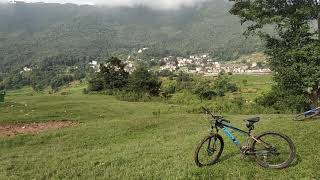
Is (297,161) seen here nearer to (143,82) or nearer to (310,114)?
(310,114)

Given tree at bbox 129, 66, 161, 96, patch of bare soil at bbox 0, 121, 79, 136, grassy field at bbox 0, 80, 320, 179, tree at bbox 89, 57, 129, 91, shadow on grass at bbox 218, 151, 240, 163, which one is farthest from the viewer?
tree at bbox 89, 57, 129, 91

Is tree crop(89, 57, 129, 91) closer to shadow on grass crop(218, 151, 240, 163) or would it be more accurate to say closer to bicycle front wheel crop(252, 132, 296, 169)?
shadow on grass crop(218, 151, 240, 163)

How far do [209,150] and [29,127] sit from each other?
12.5 meters

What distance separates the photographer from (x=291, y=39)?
80.4ft

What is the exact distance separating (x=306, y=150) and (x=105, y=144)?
7.73 meters

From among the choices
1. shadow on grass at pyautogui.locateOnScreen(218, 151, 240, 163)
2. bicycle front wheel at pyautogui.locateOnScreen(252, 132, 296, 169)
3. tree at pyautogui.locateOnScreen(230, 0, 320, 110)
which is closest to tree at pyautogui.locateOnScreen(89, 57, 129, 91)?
tree at pyautogui.locateOnScreen(230, 0, 320, 110)

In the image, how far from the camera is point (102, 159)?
38.4ft

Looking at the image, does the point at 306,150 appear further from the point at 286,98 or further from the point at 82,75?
the point at 82,75

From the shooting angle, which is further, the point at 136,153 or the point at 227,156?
the point at 136,153

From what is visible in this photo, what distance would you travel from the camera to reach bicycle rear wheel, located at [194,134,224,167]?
33.2 feet

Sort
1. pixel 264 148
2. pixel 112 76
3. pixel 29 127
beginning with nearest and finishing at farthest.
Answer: pixel 264 148 < pixel 29 127 < pixel 112 76

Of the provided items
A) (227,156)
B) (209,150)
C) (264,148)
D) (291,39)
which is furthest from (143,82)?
(264,148)

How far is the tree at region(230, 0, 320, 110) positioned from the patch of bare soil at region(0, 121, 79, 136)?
494 inches

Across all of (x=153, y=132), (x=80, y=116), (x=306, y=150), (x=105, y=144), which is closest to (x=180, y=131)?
(x=153, y=132)
